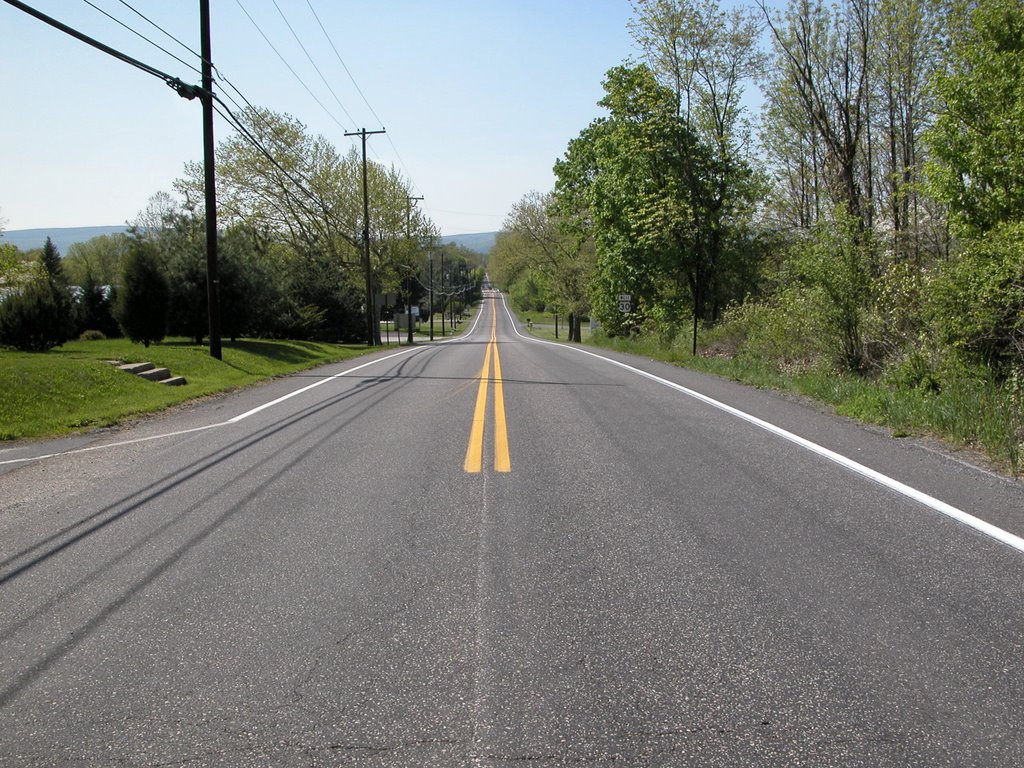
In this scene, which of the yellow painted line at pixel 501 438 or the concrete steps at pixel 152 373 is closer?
the yellow painted line at pixel 501 438

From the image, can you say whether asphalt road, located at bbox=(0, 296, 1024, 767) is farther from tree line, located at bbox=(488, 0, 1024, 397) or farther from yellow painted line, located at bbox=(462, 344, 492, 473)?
tree line, located at bbox=(488, 0, 1024, 397)

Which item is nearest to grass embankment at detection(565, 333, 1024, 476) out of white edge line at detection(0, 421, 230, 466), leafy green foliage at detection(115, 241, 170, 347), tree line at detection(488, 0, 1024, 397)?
tree line at detection(488, 0, 1024, 397)

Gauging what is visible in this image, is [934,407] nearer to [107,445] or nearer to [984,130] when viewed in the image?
[984,130]

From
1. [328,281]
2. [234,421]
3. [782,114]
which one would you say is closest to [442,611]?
[234,421]

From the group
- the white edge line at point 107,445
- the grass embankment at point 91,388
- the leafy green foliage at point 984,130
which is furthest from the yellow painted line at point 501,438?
the leafy green foliage at point 984,130

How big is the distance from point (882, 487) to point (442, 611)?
4.37 m

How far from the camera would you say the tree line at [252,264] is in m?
22.3

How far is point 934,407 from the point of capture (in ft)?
31.8

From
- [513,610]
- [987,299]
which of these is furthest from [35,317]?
[987,299]

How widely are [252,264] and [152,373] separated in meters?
13.9

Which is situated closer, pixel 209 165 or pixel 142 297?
pixel 209 165

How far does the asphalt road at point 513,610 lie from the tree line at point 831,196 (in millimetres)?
5166

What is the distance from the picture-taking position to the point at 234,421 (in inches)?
432

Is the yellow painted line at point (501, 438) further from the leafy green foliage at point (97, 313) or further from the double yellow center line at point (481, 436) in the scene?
the leafy green foliage at point (97, 313)
